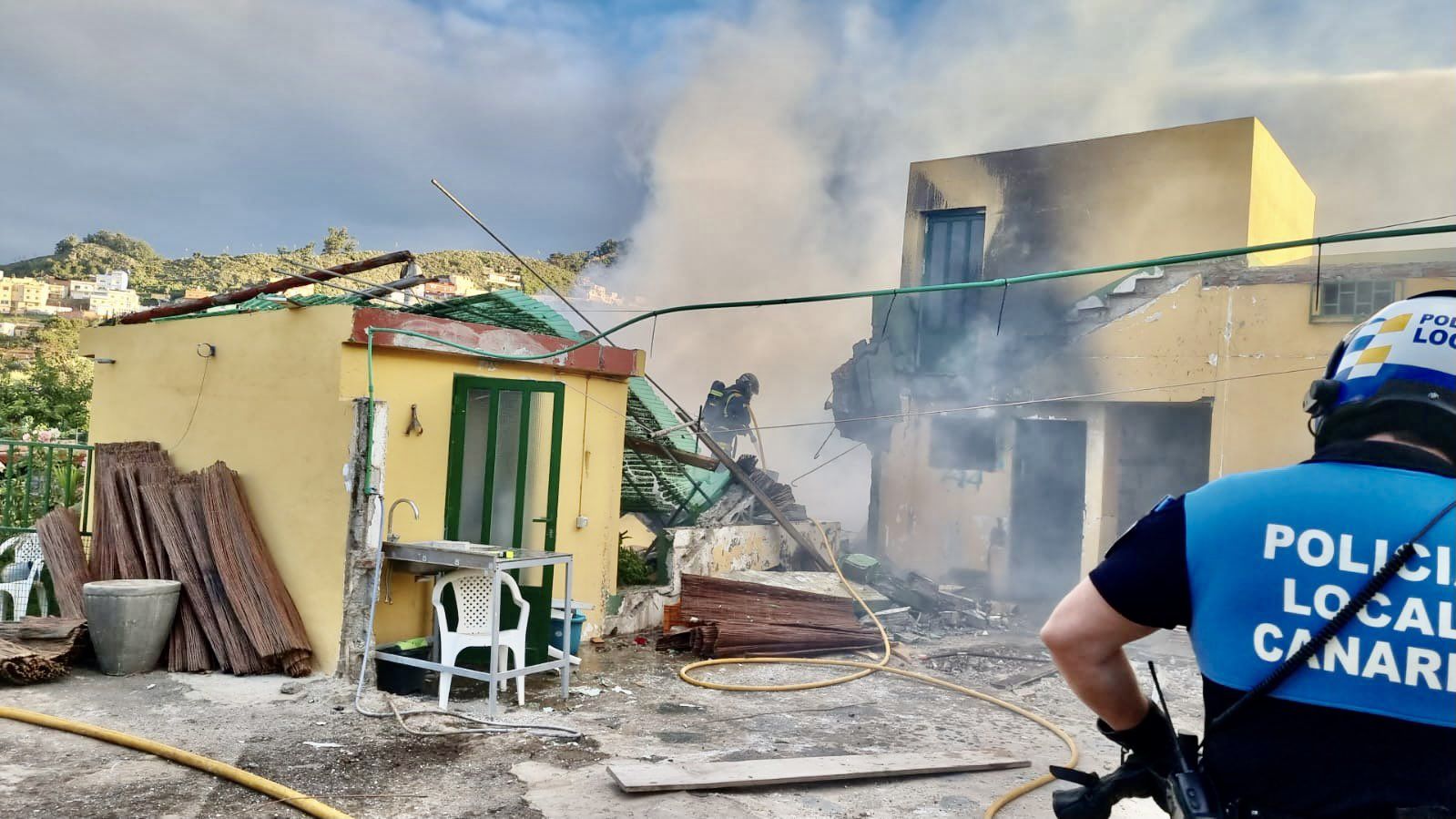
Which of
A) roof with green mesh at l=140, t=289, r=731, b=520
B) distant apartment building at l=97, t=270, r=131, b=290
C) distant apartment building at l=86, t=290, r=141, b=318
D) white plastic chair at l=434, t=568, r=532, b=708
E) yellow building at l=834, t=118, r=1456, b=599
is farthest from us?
distant apartment building at l=97, t=270, r=131, b=290

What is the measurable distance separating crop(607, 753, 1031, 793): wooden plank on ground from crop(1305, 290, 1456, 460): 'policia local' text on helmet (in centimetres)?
425

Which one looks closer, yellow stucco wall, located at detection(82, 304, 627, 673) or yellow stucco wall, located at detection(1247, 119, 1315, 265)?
yellow stucco wall, located at detection(82, 304, 627, 673)

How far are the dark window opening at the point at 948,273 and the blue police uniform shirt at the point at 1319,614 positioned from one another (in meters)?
13.9

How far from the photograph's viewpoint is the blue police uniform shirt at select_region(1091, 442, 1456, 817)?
1658 millimetres

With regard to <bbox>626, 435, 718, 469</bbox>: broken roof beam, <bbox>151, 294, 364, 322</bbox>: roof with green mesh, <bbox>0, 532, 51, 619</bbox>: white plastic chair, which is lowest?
<bbox>0, 532, 51, 619</bbox>: white plastic chair

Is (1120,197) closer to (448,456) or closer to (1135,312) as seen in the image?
(1135,312)

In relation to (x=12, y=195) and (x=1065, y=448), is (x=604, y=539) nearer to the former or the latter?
(x=1065, y=448)

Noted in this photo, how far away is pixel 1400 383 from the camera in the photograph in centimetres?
187

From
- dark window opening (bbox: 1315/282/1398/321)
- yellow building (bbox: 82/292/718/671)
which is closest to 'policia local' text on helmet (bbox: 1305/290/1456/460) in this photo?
yellow building (bbox: 82/292/718/671)

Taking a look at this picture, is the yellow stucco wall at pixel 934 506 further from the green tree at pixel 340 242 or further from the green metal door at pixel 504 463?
the green tree at pixel 340 242

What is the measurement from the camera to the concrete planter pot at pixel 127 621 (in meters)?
7.16

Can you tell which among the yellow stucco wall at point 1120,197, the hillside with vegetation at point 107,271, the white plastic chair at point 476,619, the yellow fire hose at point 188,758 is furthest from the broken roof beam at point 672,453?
the hillside with vegetation at point 107,271

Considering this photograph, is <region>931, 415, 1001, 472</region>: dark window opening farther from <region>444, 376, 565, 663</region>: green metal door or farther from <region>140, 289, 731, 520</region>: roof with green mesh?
<region>444, 376, 565, 663</region>: green metal door

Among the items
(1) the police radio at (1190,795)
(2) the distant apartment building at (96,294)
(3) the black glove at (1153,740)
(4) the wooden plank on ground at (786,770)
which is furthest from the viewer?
(2) the distant apartment building at (96,294)
